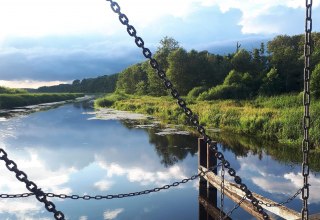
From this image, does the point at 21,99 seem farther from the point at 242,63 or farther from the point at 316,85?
the point at 316,85

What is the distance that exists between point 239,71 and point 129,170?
4122cm

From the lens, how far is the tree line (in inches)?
1666

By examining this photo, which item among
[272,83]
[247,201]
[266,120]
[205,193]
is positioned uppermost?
[272,83]

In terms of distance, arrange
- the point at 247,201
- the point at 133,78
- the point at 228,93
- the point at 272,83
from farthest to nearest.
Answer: the point at 133,78 → the point at 272,83 → the point at 228,93 → the point at 247,201

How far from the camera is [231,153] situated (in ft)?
A: 63.0

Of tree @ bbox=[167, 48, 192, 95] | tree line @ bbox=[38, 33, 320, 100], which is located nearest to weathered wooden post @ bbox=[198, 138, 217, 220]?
tree line @ bbox=[38, 33, 320, 100]

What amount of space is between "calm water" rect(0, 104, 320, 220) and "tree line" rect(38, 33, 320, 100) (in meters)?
15.3

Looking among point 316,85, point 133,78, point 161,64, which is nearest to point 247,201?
point 316,85

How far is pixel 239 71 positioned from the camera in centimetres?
Answer: 5434

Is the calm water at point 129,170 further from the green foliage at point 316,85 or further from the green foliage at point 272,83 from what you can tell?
the green foliage at point 272,83

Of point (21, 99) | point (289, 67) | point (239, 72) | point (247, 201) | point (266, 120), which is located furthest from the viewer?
point (21, 99)

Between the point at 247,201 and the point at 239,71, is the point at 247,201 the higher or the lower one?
the lower one

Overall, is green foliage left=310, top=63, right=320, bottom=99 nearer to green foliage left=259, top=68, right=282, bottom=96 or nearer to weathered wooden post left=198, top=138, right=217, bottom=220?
green foliage left=259, top=68, right=282, bottom=96

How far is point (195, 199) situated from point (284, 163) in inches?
253
